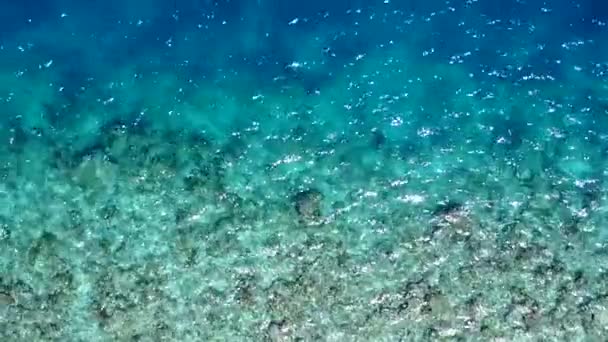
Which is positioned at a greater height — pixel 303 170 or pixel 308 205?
pixel 303 170

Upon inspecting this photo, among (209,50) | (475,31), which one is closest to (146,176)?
(209,50)

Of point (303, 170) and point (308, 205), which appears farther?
point (303, 170)

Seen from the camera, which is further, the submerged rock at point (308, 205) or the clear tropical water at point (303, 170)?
the submerged rock at point (308, 205)

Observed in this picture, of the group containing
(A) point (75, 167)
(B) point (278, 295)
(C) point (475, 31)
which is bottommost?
(B) point (278, 295)

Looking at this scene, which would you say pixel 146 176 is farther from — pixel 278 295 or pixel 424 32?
pixel 424 32
